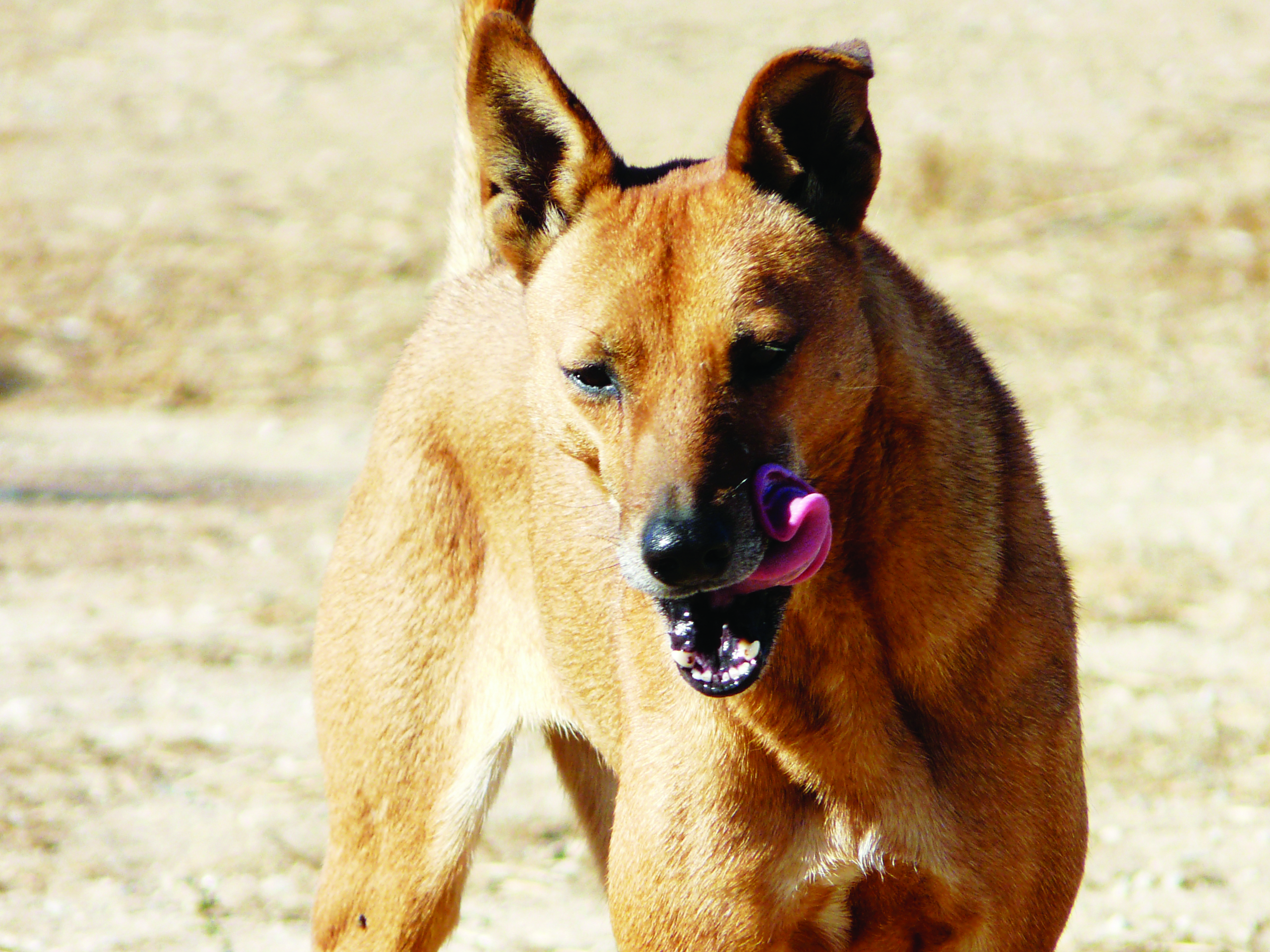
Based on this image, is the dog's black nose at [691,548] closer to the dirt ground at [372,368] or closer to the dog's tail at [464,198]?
the dog's tail at [464,198]

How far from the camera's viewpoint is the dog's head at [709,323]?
269cm

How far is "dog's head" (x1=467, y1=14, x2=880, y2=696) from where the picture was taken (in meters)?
2.69

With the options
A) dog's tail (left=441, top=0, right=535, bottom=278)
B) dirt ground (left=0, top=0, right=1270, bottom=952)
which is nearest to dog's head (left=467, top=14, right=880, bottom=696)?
dog's tail (left=441, top=0, right=535, bottom=278)

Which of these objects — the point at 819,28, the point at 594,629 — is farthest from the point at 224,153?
the point at 594,629

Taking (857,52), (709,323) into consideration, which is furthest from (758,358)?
(857,52)

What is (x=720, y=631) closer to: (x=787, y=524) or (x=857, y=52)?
(x=787, y=524)

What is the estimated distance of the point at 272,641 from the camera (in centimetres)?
634

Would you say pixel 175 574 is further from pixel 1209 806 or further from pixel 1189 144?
pixel 1189 144

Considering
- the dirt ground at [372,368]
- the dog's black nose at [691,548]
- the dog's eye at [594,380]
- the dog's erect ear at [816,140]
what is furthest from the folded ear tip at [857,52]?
the dirt ground at [372,368]

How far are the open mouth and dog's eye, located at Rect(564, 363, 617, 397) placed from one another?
16.8 inches

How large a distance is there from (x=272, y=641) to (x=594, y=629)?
10.2 feet

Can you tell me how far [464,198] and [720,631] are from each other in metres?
2.12

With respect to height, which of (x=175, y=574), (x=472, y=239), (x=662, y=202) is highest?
(x=662, y=202)

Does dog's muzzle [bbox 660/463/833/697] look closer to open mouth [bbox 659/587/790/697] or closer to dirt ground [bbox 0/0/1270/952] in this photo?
open mouth [bbox 659/587/790/697]
